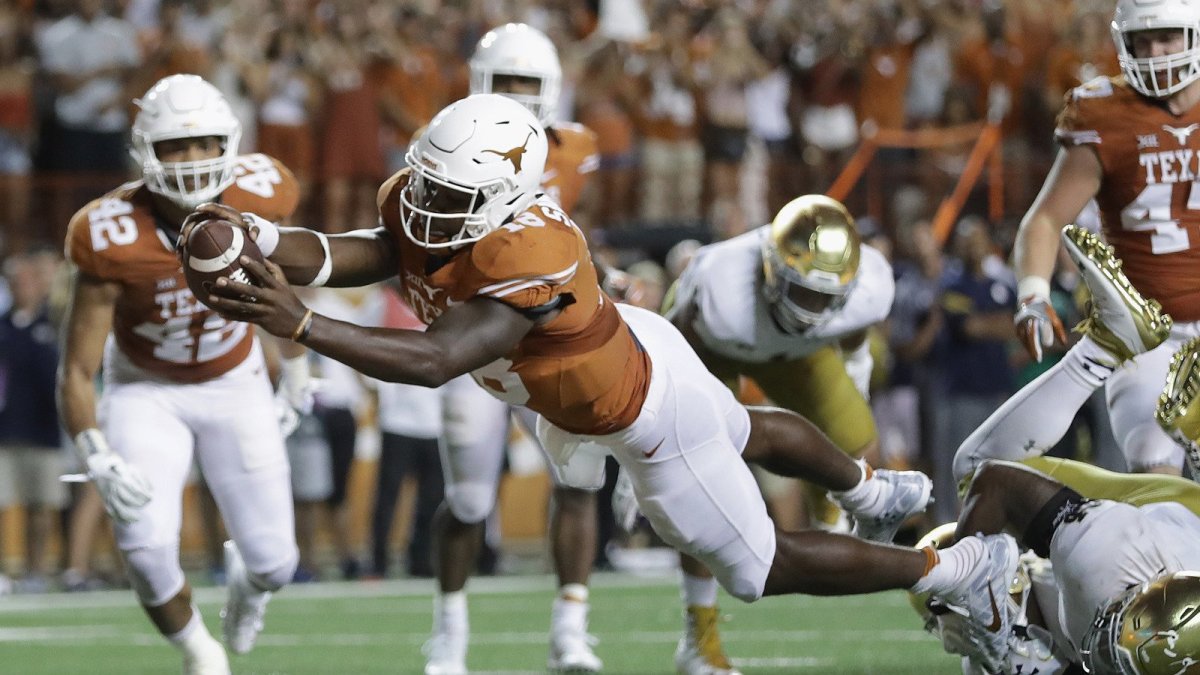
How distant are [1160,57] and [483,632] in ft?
12.5

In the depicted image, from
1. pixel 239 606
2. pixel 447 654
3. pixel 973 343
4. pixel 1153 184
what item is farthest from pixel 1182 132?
pixel 973 343

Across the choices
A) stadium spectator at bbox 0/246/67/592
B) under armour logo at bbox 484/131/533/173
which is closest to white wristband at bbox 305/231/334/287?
under armour logo at bbox 484/131/533/173

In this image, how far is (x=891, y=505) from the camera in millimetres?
5277

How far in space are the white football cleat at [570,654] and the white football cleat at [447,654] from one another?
0.31 metres

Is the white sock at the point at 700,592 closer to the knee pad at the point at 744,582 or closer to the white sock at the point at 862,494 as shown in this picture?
the white sock at the point at 862,494

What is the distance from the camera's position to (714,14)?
41.7ft

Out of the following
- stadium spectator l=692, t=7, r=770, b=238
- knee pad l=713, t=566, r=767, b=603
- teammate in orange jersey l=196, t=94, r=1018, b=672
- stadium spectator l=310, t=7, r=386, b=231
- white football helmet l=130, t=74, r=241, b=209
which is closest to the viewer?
teammate in orange jersey l=196, t=94, r=1018, b=672

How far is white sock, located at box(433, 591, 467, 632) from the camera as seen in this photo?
609cm

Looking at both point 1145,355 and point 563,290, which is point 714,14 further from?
point 563,290

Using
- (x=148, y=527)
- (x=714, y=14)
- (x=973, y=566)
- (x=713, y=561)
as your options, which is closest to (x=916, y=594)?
(x=973, y=566)

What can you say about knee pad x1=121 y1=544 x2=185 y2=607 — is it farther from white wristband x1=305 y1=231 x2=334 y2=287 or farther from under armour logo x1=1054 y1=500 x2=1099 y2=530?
under armour logo x1=1054 y1=500 x2=1099 y2=530

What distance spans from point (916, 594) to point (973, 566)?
23 cm

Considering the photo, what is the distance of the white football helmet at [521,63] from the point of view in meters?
6.19

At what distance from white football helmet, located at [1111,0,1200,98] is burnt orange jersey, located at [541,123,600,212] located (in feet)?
6.58
